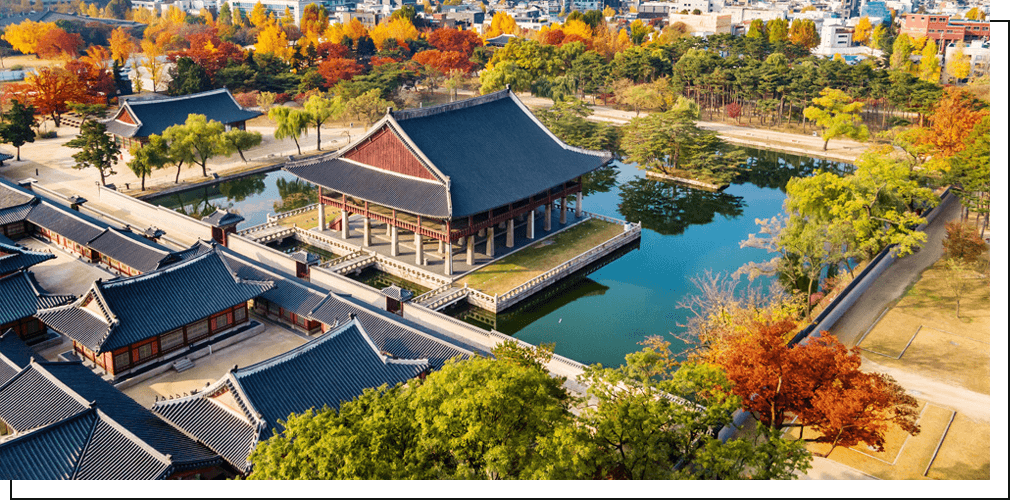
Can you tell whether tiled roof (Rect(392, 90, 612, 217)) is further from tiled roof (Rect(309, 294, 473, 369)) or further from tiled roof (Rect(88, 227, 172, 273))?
tiled roof (Rect(88, 227, 172, 273))

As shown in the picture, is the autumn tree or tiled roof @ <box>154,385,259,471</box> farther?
the autumn tree

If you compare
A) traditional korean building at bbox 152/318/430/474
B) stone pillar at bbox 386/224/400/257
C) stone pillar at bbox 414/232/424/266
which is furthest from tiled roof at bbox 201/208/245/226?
traditional korean building at bbox 152/318/430/474

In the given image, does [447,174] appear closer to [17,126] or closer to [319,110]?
[319,110]

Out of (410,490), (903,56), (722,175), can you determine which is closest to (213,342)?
(410,490)

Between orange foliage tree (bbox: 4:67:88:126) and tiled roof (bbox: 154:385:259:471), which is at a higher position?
orange foliage tree (bbox: 4:67:88:126)

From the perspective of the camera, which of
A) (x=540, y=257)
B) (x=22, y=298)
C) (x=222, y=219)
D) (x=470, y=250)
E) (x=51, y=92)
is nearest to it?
(x=22, y=298)

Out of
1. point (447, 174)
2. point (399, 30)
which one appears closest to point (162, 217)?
point (447, 174)
